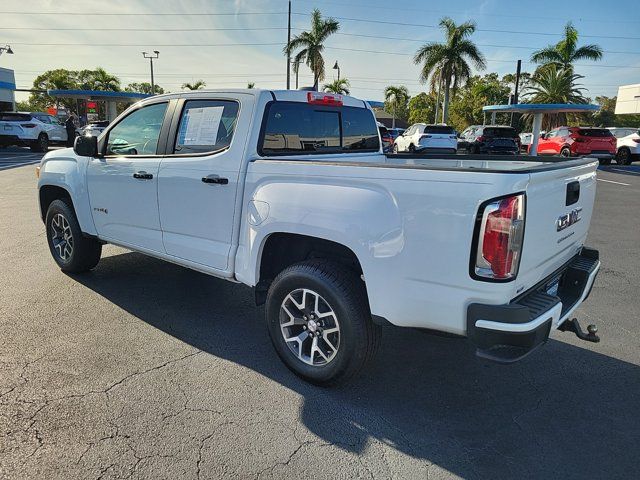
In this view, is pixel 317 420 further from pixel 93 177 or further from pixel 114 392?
pixel 93 177

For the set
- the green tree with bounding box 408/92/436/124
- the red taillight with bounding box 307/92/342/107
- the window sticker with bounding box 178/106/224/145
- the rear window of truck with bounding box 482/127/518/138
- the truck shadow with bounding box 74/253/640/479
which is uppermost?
the green tree with bounding box 408/92/436/124

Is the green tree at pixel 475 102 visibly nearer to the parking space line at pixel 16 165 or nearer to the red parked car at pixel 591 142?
the red parked car at pixel 591 142

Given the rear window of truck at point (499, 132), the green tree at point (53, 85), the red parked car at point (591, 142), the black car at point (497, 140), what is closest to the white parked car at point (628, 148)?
the red parked car at point (591, 142)

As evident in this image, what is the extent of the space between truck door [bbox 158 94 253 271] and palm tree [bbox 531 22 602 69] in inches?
1571

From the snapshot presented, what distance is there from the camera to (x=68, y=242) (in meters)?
5.19

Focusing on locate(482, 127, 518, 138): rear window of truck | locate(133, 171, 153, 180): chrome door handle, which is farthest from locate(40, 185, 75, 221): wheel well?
locate(482, 127, 518, 138): rear window of truck

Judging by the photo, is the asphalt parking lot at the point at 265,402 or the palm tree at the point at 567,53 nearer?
the asphalt parking lot at the point at 265,402

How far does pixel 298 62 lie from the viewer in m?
39.6

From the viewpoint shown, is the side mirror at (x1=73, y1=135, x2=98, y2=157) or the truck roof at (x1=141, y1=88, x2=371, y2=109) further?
the side mirror at (x1=73, y1=135, x2=98, y2=157)

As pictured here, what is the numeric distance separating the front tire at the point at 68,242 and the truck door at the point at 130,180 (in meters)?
0.46

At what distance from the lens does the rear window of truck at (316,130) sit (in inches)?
141

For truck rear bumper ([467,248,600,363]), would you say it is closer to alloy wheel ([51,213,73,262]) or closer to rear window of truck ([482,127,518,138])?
alloy wheel ([51,213,73,262])

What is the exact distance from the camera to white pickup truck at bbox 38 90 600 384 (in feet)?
7.80

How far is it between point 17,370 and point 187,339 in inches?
45.4
